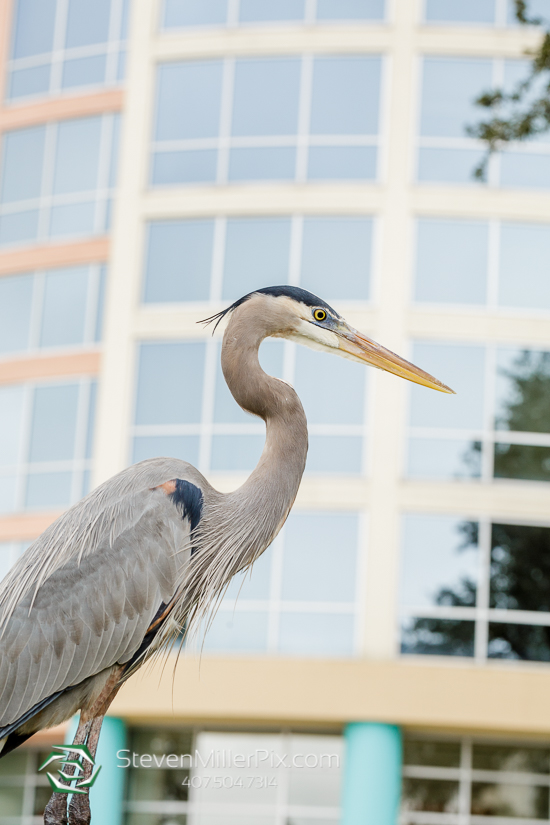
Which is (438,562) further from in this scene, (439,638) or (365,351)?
(365,351)

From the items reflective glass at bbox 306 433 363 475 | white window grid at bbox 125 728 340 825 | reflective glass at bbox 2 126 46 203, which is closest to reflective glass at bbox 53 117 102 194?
reflective glass at bbox 2 126 46 203

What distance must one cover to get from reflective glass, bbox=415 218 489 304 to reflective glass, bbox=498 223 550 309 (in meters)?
0.31

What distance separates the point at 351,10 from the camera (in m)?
18.7

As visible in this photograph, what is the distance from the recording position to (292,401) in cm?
413

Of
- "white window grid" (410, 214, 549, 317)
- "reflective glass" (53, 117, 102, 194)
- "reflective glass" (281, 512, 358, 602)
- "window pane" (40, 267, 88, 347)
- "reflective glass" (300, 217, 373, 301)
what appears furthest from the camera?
"reflective glass" (53, 117, 102, 194)

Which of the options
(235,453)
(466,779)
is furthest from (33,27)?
(466,779)

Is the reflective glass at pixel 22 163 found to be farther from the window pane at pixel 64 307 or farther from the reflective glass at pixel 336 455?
the reflective glass at pixel 336 455

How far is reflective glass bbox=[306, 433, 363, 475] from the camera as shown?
663 inches

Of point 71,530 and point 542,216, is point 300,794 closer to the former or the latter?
point 542,216

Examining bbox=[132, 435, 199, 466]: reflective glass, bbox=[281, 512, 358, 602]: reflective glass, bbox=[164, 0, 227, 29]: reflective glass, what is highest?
bbox=[164, 0, 227, 29]: reflective glass

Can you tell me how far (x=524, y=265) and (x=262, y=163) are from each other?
464 cm

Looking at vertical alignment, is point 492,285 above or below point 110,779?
above

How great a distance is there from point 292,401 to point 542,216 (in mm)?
14436

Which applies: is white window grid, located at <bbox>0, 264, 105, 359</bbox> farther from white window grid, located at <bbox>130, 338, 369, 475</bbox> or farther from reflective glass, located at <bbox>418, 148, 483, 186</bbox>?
reflective glass, located at <bbox>418, 148, 483, 186</bbox>
